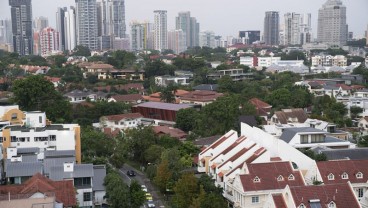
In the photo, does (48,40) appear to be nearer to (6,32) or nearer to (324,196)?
(6,32)

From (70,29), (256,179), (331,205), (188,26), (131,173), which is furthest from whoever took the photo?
(188,26)

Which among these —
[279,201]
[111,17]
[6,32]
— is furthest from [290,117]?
[111,17]

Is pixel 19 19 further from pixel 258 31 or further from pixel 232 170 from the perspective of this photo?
pixel 232 170

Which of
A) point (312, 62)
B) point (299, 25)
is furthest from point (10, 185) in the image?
point (299, 25)

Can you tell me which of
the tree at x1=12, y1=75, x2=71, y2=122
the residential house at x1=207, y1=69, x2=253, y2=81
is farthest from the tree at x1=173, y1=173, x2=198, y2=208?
the residential house at x1=207, y1=69, x2=253, y2=81

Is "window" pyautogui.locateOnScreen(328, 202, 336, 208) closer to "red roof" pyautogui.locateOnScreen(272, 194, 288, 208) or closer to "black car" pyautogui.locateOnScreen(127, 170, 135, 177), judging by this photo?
"red roof" pyautogui.locateOnScreen(272, 194, 288, 208)

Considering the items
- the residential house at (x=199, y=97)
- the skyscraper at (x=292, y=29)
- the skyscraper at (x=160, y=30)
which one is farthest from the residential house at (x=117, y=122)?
the skyscraper at (x=292, y=29)

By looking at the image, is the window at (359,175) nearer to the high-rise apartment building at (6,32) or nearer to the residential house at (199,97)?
the residential house at (199,97)
